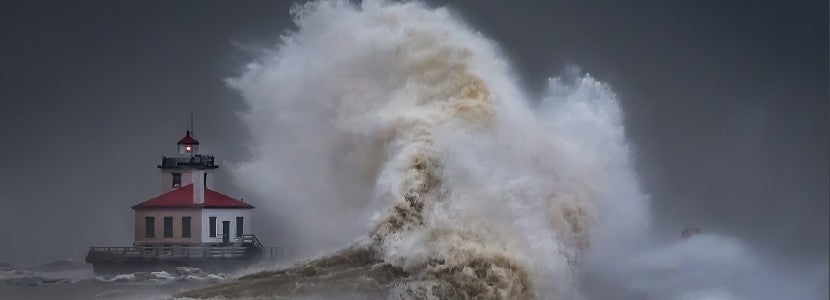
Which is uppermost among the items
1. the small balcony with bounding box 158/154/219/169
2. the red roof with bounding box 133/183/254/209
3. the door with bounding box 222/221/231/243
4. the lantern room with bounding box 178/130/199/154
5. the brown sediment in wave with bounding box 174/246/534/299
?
the lantern room with bounding box 178/130/199/154

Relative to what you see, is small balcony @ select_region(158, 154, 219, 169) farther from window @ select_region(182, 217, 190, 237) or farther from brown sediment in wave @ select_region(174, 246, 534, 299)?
brown sediment in wave @ select_region(174, 246, 534, 299)

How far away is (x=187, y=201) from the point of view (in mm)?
32500

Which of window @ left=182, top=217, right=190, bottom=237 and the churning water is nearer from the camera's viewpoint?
the churning water

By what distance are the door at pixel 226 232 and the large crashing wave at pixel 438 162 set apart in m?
3.31

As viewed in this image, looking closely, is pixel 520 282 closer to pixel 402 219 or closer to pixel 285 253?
pixel 402 219

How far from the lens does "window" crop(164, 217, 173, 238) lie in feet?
106

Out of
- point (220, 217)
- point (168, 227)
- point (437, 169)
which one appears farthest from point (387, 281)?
point (168, 227)

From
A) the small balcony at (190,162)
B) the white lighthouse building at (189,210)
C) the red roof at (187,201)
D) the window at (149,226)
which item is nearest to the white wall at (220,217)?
the white lighthouse building at (189,210)

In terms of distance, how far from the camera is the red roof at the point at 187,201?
3231 centimetres

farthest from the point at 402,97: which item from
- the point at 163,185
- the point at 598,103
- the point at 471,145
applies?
the point at 163,185

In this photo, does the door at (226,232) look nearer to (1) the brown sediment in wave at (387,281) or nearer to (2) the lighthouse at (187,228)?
(2) the lighthouse at (187,228)

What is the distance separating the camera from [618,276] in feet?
84.4

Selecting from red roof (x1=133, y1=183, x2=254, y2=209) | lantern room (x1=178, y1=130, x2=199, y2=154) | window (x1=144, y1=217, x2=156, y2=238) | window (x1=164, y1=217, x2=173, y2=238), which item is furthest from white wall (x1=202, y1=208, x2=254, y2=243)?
lantern room (x1=178, y1=130, x2=199, y2=154)

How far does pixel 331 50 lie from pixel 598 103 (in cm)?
505
